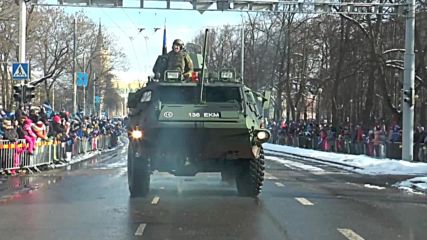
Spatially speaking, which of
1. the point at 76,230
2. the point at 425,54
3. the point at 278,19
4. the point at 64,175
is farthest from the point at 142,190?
→ the point at 278,19

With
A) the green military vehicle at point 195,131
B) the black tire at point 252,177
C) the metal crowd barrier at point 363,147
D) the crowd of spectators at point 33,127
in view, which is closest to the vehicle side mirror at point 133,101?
the green military vehicle at point 195,131

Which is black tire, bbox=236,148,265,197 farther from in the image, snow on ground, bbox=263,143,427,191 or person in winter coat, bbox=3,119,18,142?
person in winter coat, bbox=3,119,18,142

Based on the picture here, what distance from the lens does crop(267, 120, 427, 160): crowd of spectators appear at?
112ft

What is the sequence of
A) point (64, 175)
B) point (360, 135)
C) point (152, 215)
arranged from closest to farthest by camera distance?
point (152, 215)
point (64, 175)
point (360, 135)

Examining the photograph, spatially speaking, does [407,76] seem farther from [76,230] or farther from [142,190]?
[76,230]

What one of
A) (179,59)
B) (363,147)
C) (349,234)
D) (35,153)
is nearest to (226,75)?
(179,59)

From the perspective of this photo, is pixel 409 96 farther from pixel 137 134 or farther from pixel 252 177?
pixel 137 134

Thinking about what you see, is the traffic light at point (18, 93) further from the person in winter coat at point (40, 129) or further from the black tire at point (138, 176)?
the black tire at point (138, 176)

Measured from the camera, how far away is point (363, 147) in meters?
38.0

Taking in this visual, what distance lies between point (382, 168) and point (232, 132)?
14124 mm

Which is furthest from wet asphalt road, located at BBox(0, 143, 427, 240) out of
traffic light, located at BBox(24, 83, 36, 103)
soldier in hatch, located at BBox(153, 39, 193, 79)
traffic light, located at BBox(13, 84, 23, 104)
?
traffic light, located at BBox(24, 83, 36, 103)

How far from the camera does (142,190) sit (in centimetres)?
1588

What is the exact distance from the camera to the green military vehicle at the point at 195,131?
1502cm

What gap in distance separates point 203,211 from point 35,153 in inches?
493
